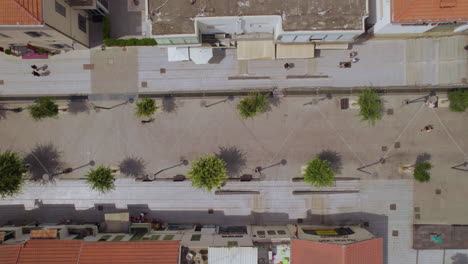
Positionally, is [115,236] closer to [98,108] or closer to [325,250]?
[98,108]

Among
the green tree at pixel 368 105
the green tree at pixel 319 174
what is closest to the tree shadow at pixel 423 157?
the green tree at pixel 368 105

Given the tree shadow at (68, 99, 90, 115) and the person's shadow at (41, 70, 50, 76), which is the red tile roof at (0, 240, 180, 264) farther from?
the person's shadow at (41, 70, 50, 76)

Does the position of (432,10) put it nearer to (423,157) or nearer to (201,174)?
(423,157)

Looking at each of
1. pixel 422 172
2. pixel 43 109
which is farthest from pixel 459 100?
pixel 43 109

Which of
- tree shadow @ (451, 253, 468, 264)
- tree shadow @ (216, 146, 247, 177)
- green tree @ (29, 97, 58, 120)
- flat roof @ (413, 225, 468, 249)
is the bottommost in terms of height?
tree shadow @ (451, 253, 468, 264)

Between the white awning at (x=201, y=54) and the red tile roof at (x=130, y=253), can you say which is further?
the white awning at (x=201, y=54)

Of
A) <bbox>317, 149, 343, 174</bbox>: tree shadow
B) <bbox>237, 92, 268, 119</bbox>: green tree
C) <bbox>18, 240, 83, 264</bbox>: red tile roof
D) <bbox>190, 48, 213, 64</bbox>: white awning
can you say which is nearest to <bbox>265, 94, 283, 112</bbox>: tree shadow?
<bbox>237, 92, 268, 119</bbox>: green tree

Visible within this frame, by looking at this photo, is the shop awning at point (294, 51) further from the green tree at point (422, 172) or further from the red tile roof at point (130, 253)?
the red tile roof at point (130, 253)
